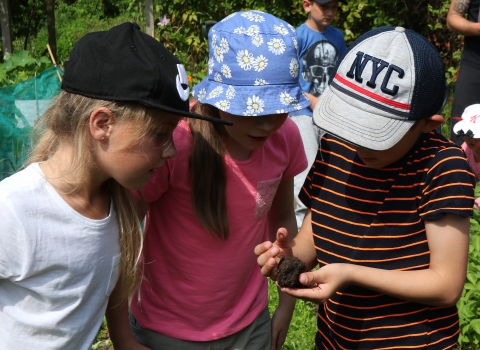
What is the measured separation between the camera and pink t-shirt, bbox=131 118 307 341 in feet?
7.27

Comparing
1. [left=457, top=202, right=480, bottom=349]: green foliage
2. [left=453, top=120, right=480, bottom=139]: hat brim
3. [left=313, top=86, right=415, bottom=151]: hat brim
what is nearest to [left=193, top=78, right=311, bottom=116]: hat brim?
[left=313, top=86, right=415, bottom=151]: hat brim

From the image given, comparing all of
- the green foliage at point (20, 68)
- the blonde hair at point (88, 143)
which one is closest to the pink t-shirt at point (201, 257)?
the blonde hair at point (88, 143)

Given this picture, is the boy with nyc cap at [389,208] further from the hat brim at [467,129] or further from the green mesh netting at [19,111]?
the hat brim at [467,129]

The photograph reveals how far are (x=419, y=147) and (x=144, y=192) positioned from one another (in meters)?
0.88

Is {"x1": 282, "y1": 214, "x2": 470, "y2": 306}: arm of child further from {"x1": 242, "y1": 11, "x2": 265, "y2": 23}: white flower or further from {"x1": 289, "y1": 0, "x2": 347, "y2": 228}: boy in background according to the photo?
{"x1": 289, "y1": 0, "x2": 347, "y2": 228}: boy in background

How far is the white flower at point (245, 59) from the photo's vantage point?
2.03m

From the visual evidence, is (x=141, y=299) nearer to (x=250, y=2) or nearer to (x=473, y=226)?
(x=473, y=226)

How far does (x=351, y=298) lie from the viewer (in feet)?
6.49

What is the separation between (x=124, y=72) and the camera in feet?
5.71

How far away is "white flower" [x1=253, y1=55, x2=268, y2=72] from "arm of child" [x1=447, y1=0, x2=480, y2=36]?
3.78 meters

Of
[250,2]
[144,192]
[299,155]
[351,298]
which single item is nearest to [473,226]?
[299,155]

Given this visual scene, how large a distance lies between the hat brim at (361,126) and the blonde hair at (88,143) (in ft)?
1.66

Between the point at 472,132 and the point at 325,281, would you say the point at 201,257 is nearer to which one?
the point at 325,281

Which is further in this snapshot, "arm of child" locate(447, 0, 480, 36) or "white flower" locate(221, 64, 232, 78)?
"arm of child" locate(447, 0, 480, 36)
